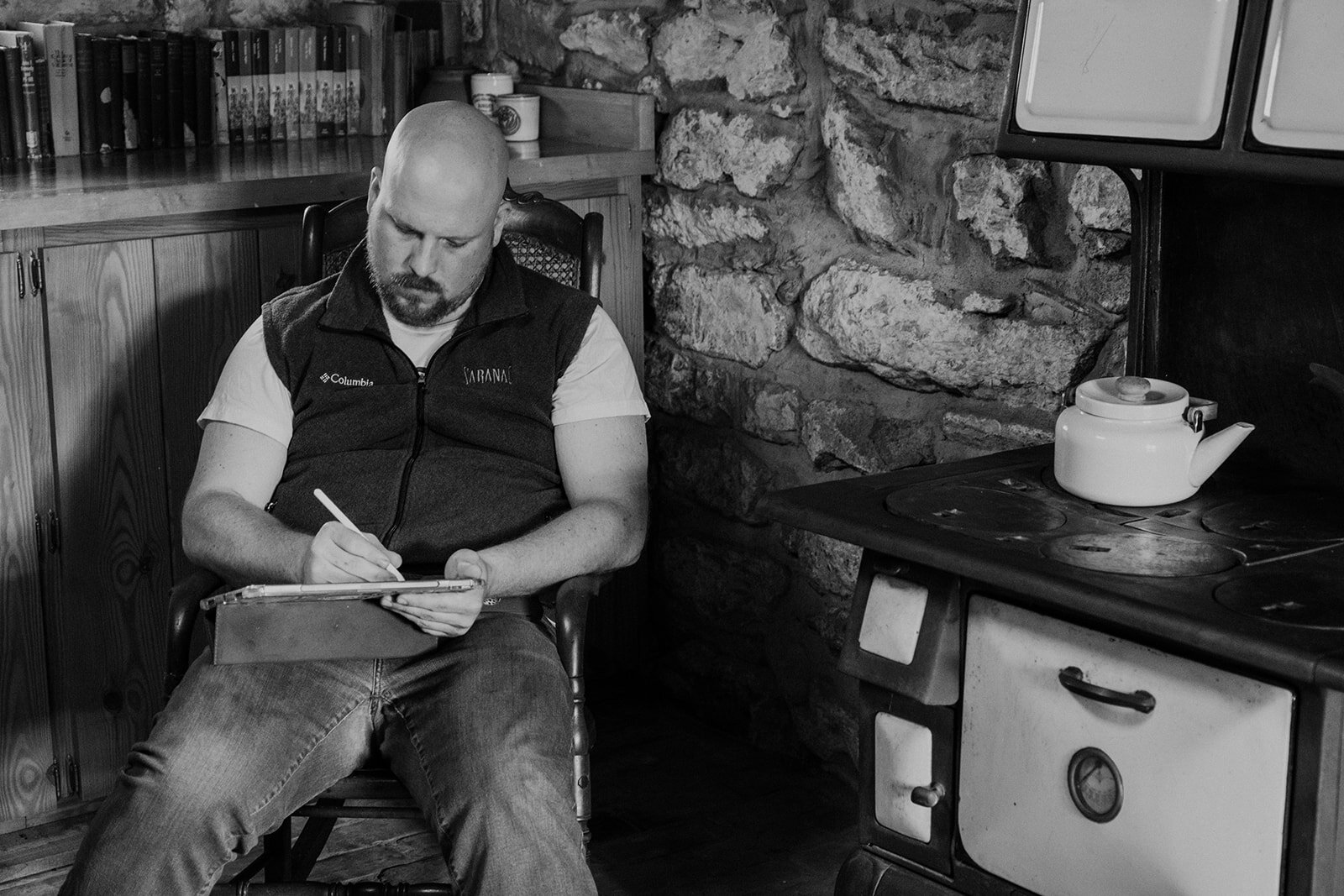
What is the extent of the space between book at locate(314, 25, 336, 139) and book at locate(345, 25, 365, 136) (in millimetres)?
38

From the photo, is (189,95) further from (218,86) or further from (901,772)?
(901,772)

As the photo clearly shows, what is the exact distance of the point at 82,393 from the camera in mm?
2684

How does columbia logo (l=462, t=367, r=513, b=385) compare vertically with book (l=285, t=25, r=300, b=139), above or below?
below

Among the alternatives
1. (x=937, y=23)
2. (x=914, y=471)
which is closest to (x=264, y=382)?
(x=914, y=471)

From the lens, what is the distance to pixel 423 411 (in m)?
2.26

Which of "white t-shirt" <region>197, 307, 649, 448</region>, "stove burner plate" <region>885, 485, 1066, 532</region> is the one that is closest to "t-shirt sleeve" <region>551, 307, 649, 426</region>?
"white t-shirt" <region>197, 307, 649, 448</region>

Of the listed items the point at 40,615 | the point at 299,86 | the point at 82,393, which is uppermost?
the point at 299,86

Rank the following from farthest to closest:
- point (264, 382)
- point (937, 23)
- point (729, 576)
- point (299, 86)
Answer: point (299, 86) → point (729, 576) → point (937, 23) → point (264, 382)

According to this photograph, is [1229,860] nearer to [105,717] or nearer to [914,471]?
[914,471]

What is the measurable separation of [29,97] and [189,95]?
1.02ft

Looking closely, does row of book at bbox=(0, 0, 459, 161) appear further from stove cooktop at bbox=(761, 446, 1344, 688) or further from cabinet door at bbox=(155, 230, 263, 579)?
stove cooktop at bbox=(761, 446, 1344, 688)

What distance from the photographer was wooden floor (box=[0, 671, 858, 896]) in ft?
8.50

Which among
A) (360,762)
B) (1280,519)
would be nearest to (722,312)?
(360,762)

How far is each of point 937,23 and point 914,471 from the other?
87 cm
